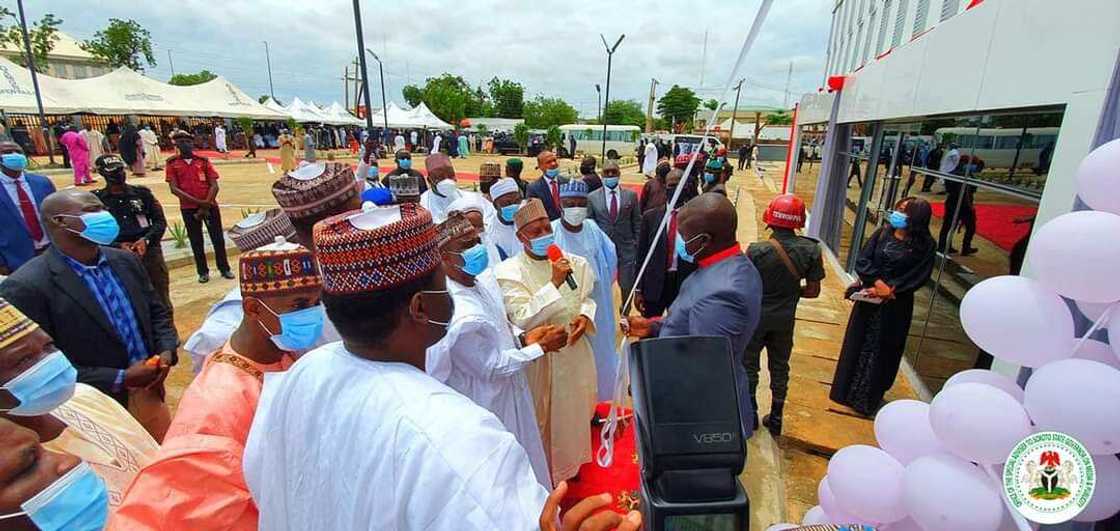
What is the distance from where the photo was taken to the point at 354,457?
3.23ft

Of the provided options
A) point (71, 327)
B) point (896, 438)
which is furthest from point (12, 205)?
point (896, 438)

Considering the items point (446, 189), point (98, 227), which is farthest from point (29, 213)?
point (446, 189)

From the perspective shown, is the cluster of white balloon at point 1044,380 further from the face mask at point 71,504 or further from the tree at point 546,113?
the tree at point 546,113

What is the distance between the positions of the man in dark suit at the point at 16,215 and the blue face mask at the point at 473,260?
4.51 m

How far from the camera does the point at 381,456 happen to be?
3.08ft

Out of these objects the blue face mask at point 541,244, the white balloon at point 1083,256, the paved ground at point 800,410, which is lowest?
the paved ground at point 800,410

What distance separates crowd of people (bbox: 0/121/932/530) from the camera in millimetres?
970

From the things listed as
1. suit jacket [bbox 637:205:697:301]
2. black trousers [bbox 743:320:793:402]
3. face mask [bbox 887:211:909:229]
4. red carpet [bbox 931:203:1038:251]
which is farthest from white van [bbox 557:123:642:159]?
black trousers [bbox 743:320:793:402]

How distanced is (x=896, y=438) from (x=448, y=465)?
5.63ft

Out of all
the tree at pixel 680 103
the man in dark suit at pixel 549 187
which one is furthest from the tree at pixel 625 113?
the man in dark suit at pixel 549 187

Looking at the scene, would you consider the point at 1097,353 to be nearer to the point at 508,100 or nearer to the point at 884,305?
the point at 884,305

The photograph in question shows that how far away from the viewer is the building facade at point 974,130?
2465 millimetres

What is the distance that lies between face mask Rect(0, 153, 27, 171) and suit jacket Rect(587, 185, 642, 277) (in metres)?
5.13

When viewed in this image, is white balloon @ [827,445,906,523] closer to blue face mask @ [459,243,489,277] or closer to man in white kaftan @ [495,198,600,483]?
man in white kaftan @ [495,198,600,483]
